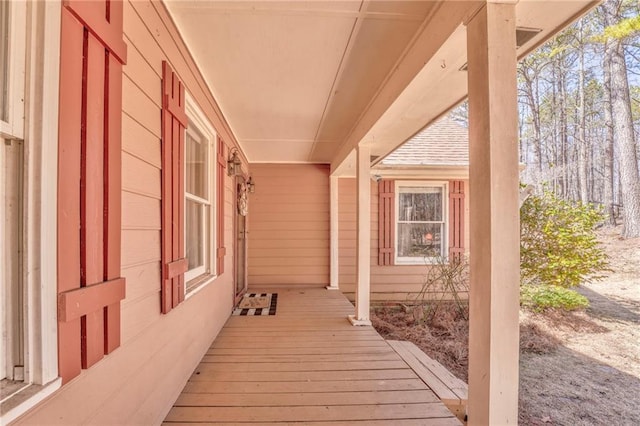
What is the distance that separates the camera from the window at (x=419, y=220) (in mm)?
5621

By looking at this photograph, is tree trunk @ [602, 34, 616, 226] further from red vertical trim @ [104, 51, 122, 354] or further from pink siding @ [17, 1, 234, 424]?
red vertical trim @ [104, 51, 122, 354]

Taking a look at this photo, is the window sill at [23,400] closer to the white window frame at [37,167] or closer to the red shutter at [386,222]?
the white window frame at [37,167]

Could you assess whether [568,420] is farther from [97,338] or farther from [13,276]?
[13,276]

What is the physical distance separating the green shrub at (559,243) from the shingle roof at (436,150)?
152 cm

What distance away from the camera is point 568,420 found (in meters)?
2.54

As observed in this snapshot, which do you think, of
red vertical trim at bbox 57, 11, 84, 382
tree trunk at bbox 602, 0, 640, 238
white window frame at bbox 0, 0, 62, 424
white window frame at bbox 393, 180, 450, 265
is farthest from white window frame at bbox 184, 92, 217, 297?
tree trunk at bbox 602, 0, 640, 238

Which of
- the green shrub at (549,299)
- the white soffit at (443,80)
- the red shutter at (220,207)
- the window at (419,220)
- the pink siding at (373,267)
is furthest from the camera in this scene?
the window at (419,220)

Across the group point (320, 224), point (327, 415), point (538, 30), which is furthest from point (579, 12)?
point (320, 224)

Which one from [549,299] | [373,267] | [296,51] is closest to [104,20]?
[296,51]

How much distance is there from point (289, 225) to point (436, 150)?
124 inches

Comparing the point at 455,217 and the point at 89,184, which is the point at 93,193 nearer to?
the point at 89,184

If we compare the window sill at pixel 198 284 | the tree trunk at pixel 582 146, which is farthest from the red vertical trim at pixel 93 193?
the tree trunk at pixel 582 146

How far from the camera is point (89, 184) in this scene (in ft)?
3.30

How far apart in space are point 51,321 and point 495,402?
1571 mm
